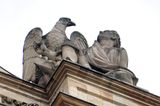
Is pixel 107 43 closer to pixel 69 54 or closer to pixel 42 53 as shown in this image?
pixel 42 53

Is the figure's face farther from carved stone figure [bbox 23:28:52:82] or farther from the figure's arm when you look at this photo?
carved stone figure [bbox 23:28:52:82]

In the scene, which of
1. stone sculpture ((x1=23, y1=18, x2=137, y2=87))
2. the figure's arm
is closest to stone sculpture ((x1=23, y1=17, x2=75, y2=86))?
stone sculpture ((x1=23, y1=18, x2=137, y2=87))

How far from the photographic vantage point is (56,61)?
53.5 feet

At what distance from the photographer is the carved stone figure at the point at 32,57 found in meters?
16.2

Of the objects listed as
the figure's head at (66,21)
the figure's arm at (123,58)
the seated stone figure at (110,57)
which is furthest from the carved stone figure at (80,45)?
the figure's arm at (123,58)

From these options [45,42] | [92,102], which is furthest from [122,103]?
[45,42]

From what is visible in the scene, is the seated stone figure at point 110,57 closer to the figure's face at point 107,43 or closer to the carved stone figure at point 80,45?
the figure's face at point 107,43

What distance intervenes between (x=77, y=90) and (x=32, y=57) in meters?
2.11

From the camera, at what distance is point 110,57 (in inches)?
664

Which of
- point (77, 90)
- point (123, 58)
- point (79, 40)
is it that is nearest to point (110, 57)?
point (123, 58)

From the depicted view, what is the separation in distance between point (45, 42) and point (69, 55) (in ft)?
4.24

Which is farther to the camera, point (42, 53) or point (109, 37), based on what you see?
point (109, 37)

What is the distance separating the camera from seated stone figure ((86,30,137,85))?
16.2 meters

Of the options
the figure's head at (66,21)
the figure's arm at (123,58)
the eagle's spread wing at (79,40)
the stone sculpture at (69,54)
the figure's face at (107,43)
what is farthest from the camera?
the figure's head at (66,21)
